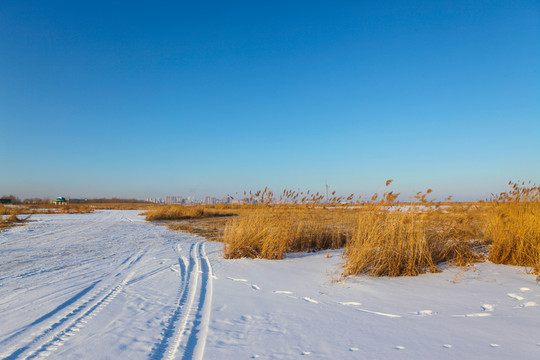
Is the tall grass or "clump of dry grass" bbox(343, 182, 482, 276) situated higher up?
"clump of dry grass" bbox(343, 182, 482, 276)

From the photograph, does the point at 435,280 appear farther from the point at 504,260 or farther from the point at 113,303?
the point at 113,303

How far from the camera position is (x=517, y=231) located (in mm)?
4727

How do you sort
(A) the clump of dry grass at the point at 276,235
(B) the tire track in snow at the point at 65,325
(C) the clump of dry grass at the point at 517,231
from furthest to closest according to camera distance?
1. (A) the clump of dry grass at the point at 276,235
2. (C) the clump of dry grass at the point at 517,231
3. (B) the tire track in snow at the point at 65,325

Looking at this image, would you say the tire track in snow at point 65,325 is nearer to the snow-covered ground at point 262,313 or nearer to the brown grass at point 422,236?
the snow-covered ground at point 262,313

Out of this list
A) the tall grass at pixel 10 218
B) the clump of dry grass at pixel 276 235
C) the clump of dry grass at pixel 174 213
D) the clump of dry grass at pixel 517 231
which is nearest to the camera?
the clump of dry grass at pixel 517 231

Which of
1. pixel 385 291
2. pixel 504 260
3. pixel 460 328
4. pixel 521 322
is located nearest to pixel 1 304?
pixel 385 291

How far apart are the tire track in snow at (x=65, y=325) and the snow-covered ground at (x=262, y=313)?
1cm

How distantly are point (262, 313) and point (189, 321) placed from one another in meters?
0.83

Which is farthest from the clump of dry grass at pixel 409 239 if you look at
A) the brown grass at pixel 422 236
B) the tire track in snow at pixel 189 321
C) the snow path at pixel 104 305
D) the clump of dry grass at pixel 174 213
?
the clump of dry grass at pixel 174 213

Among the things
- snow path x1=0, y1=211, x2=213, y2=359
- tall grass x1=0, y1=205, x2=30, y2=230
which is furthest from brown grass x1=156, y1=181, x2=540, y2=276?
tall grass x1=0, y1=205, x2=30, y2=230

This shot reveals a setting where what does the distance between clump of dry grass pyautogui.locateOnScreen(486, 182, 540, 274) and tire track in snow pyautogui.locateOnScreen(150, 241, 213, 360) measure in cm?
481

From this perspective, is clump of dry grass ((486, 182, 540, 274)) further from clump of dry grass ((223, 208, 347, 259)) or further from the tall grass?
the tall grass

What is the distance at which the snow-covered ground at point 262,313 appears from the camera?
2377 millimetres

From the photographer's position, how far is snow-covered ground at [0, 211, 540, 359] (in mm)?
2377
